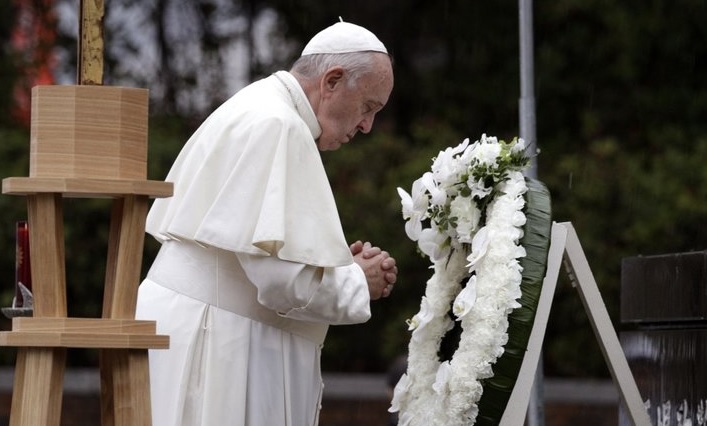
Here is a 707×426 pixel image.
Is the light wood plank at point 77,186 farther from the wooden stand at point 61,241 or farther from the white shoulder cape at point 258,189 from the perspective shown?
the white shoulder cape at point 258,189

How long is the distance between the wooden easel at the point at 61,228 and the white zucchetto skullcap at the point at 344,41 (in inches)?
38.5

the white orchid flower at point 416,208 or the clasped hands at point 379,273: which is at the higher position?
the white orchid flower at point 416,208

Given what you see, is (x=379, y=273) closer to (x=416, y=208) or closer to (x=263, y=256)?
(x=416, y=208)

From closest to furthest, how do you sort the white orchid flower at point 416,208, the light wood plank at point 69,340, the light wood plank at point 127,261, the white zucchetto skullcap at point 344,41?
the light wood plank at point 69,340, the light wood plank at point 127,261, the white zucchetto skullcap at point 344,41, the white orchid flower at point 416,208

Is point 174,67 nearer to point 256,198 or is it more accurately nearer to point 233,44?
point 233,44

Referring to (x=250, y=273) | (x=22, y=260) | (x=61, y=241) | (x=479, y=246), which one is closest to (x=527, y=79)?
(x=479, y=246)

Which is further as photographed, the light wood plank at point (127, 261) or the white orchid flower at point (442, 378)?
the white orchid flower at point (442, 378)

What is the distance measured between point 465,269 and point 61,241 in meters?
1.56

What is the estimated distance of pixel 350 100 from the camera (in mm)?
4422

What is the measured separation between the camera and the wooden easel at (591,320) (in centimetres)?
426

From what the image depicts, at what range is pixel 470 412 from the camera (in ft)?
13.8

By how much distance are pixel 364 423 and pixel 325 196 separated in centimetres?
514

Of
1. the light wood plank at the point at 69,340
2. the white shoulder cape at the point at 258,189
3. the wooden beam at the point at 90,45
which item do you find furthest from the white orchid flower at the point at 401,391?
the wooden beam at the point at 90,45

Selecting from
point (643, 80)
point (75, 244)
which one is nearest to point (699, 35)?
point (643, 80)
